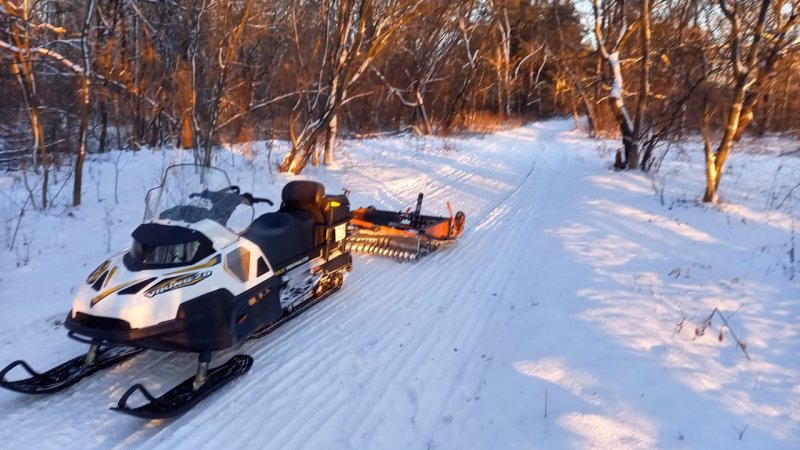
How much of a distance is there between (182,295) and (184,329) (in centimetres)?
25

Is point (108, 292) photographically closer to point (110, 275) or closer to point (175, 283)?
point (110, 275)

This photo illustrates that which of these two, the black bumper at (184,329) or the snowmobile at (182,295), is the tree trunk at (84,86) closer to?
the snowmobile at (182,295)

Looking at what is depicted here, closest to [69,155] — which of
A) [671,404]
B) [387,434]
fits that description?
[387,434]

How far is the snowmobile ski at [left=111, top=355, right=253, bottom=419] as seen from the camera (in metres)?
3.53

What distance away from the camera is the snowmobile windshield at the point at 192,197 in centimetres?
457

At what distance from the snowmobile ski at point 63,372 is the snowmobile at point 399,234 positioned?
346 cm

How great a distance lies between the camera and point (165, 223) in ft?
14.3

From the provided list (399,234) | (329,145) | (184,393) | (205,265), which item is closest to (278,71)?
(329,145)

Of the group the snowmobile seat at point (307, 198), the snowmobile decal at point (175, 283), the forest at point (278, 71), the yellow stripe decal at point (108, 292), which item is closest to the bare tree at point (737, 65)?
the forest at point (278, 71)

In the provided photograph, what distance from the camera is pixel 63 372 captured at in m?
4.05

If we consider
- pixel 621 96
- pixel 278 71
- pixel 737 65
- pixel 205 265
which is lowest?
pixel 205 265

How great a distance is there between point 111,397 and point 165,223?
1.38 meters

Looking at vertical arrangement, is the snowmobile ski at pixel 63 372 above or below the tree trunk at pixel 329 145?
below

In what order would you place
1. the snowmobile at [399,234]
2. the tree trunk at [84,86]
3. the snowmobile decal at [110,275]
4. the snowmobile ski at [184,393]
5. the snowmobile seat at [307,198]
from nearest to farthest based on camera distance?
1. the snowmobile ski at [184,393]
2. the snowmobile decal at [110,275]
3. the snowmobile seat at [307,198]
4. the snowmobile at [399,234]
5. the tree trunk at [84,86]
